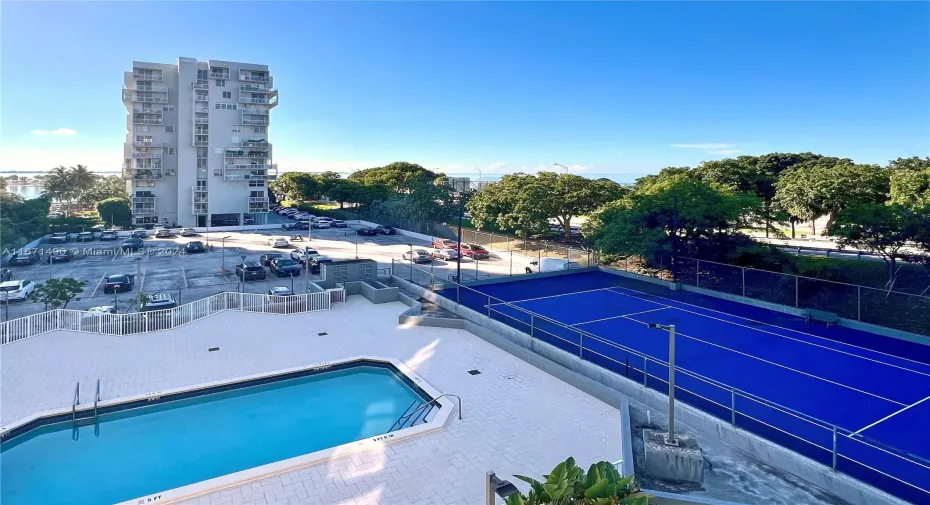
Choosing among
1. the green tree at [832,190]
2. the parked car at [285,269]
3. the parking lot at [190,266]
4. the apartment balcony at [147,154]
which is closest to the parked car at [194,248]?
the parking lot at [190,266]

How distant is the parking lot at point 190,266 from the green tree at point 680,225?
293 inches

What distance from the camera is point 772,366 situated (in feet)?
55.0

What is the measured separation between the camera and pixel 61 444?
12.8m

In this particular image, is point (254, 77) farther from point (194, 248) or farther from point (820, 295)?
point (820, 295)

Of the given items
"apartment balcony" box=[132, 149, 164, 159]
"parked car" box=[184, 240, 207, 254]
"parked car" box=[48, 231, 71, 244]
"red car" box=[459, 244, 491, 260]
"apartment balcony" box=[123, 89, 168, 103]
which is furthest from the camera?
"apartment balcony" box=[132, 149, 164, 159]

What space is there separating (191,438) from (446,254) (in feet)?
95.7

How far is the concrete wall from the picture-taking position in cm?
973

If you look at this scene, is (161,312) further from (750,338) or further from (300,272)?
(750,338)

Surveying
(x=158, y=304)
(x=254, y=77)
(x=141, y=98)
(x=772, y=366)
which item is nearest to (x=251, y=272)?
(x=158, y=304)

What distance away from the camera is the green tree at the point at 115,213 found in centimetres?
6550

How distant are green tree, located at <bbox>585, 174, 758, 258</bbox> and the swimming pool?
1805cm

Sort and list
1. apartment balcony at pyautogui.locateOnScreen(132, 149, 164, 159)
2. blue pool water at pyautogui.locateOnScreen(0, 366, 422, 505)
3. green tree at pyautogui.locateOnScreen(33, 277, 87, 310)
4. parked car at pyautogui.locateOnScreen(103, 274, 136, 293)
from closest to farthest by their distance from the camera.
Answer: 1. blue pool water at pyautogui.locateOnScreen(0, 366, 422, 505)
2. green tree at pyautogui.locateOnScreen(33, 277, 87, 310)
3. parked car at pyautogui.locateOnScreen(103, 274, 136, 293)
4. apartment balcony at pyautogui.locateOnScreen(132, 149, 164, 159)

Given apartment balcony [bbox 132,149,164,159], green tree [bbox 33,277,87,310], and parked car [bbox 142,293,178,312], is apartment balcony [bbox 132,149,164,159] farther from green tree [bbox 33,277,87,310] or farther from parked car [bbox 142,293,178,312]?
parked car [bbox 142,293,178,312]

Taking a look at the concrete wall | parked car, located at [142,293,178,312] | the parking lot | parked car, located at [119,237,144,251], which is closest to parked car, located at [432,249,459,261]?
the parking lot
